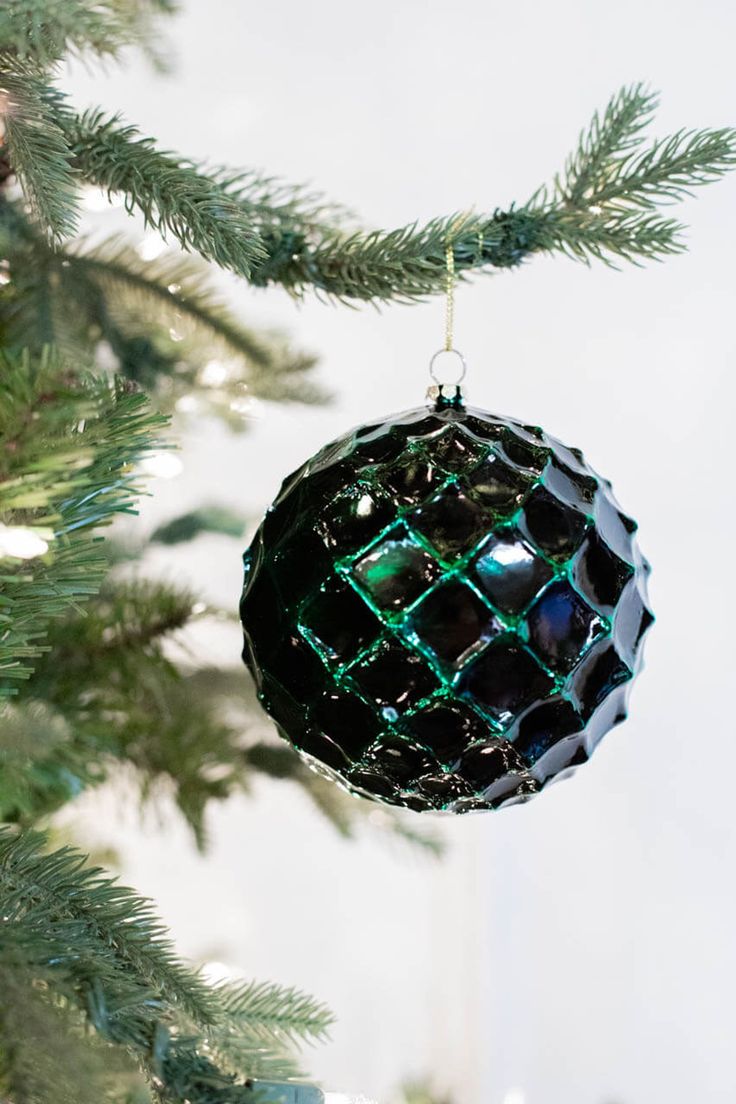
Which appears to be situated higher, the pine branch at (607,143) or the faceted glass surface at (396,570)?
the pine branch at (607,143)

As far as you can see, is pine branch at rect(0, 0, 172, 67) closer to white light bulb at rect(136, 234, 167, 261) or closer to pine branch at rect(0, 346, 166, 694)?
pine branch at rect(0, 346, 166, 694)

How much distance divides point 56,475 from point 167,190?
6.6 inches

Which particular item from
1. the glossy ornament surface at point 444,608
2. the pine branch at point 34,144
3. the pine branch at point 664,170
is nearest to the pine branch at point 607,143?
the pine branch at point 664,170

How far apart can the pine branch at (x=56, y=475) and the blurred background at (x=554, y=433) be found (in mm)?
382

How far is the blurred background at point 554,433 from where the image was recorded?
82cm

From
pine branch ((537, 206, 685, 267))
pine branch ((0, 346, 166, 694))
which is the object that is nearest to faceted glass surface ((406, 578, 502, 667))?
pine branch ((0, 346, 166, 694))

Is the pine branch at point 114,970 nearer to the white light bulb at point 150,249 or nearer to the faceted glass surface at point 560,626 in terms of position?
the faceted glass surface at point 560,626

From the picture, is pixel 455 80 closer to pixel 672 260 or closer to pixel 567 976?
pixel 672 260

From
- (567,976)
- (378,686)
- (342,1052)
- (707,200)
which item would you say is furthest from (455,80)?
(342,1052)

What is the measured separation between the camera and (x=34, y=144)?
14.2 inches

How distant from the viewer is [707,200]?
2.67 feet

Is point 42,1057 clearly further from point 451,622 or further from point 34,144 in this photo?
point 34,144

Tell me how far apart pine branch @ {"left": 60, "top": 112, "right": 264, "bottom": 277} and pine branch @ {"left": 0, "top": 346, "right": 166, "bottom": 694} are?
0.09 metres

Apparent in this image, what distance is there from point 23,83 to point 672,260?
0.65 meters
